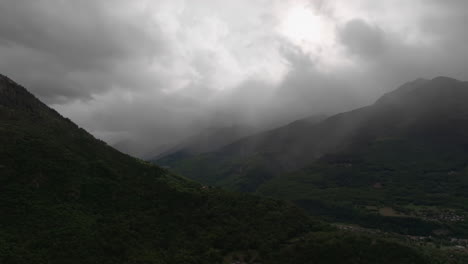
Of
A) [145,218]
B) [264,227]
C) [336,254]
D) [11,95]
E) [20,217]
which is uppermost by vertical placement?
[11,95]

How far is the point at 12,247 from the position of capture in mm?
78250

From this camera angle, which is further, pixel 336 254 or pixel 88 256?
pixel 336 254

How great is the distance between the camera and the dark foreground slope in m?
88.6

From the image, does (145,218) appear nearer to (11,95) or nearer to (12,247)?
(12,247)

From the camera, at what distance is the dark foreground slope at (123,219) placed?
3487 inches

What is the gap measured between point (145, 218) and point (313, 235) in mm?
60407

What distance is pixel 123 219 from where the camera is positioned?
10838 cm

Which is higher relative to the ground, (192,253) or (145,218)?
(145,218)

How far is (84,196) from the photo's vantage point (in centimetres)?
11319

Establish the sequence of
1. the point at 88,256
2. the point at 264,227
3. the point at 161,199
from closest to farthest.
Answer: the point at 88,256
the point at 264,227
the point at 161,199

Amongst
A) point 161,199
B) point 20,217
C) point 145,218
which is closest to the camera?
point 20,217

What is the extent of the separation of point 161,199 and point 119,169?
29379 millimetres

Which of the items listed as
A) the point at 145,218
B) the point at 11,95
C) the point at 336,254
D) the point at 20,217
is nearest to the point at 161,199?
the point at 145,218

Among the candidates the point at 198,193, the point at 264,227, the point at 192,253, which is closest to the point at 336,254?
the point at 264,227
